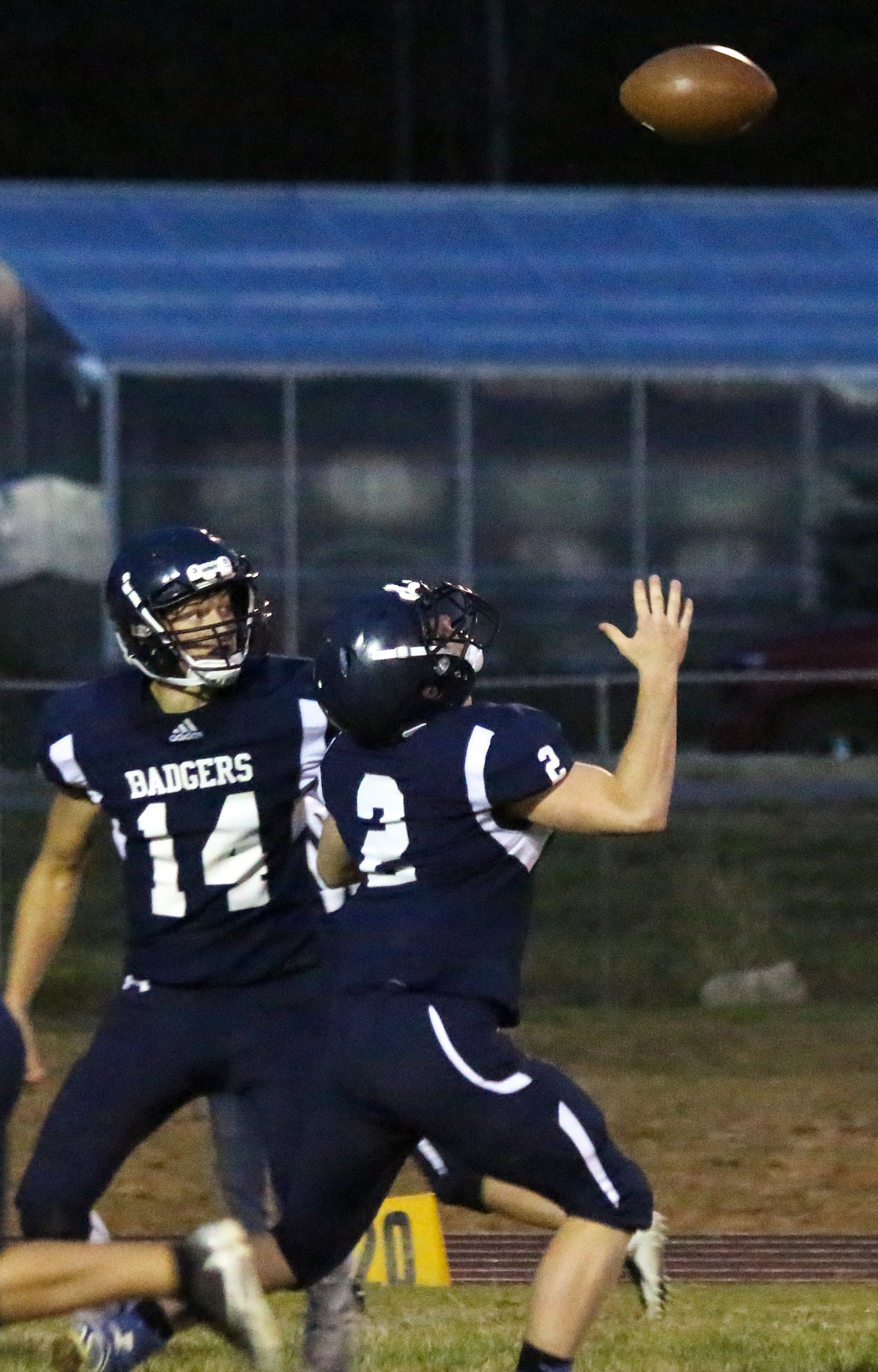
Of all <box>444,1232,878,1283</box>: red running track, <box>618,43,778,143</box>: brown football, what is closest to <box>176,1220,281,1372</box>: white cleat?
<box>444,1232,878,1283</box>: red running track

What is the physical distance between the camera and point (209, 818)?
565 cm

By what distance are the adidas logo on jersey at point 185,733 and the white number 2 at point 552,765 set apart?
90cm

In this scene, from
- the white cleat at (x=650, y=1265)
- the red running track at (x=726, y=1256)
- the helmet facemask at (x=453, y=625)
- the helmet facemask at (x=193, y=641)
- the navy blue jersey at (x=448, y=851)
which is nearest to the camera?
the navy blue jersey at (x=448, y=851)

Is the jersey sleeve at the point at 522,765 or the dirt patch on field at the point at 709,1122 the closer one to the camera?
the jersey sleeve at the point at 522,765

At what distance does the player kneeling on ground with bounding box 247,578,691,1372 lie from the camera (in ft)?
16.6

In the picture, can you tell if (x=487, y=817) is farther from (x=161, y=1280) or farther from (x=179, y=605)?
(x=161, y=1280)

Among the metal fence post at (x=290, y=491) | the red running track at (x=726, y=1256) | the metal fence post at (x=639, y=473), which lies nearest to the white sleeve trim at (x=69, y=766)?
the red running track at (x=726, y=1256)

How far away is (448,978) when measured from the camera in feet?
16.8

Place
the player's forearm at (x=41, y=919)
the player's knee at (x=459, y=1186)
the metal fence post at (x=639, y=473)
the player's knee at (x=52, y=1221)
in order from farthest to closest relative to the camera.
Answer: the metal fence post at (x=639, y=473) < the player's forearm at (x=41, y=919) < the player's knee at (x=459, y=1186) < the player's knee at (x=52, y=1221)

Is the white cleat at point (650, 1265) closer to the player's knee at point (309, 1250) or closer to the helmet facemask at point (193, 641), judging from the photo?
the player's knee at point (309, 1250)

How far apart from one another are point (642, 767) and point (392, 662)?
0.53 metres

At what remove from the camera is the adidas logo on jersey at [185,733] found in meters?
5.70

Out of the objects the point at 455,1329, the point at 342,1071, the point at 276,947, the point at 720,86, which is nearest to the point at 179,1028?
the point at 276,947

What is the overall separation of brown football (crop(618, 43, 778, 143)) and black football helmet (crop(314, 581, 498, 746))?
173 inches
